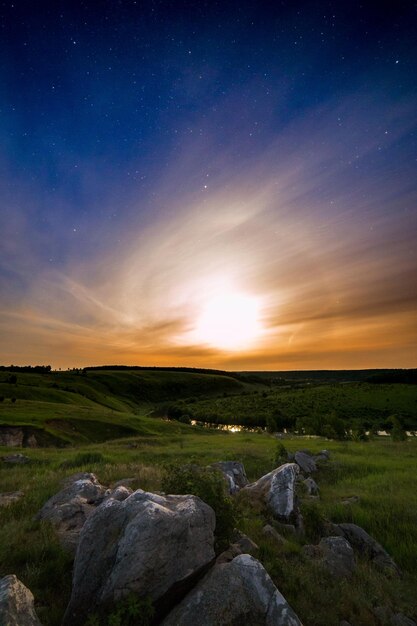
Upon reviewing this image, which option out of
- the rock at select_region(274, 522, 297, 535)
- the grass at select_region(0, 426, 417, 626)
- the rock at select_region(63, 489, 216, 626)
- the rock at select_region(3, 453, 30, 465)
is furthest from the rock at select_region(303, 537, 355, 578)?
the rock at select_region(3, 453, 30, 465)

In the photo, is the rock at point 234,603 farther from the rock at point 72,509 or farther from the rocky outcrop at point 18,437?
the rocky outcrop at point 18,437

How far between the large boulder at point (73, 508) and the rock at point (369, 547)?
7753mm

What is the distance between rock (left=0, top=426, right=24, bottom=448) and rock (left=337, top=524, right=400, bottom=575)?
47523 millimetres

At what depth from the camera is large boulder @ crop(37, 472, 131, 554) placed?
32.2ft

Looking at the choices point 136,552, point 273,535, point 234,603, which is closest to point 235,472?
point 273,535

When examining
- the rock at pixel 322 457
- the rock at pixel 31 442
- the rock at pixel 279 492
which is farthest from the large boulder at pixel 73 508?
the rock at pixel 31 442

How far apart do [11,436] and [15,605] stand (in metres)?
49.9

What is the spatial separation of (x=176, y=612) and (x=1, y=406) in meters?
69.1

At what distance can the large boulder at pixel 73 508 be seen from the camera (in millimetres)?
9812

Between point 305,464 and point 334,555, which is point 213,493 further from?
point 305,464

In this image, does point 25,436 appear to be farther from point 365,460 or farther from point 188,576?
point 188,576

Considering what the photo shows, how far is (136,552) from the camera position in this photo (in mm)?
6438

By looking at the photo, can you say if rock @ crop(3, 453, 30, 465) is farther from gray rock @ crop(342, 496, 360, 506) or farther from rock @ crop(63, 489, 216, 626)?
gray rock @ crop(342, 496, 360, 506)

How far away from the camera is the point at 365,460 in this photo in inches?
1064
